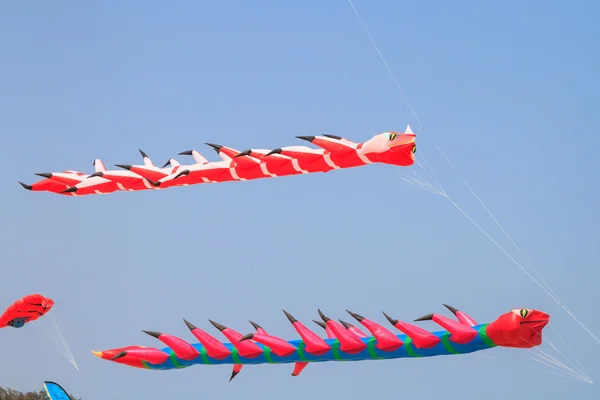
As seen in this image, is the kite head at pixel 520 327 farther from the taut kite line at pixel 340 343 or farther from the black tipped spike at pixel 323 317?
the black tipped spike at pixel 323 317

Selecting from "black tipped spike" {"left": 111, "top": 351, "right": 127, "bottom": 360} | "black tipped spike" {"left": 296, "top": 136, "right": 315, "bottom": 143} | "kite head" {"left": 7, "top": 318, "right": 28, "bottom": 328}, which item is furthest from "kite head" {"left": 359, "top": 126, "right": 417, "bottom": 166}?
"kite head" {"left": 7, "top": 318, "right": 28, "bottom": 328}

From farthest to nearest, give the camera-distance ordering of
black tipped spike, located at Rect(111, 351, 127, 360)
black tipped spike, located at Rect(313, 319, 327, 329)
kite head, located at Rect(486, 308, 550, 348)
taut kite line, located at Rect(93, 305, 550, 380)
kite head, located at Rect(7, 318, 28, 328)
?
kite head, located at Rect(7, 318, 28, 328) < black tipped spike, located at Rect(111, 351, 127, 360) < black tipped spike, located at Rect(313, 319, 327, 329) < taut kite line, located at Rect(93, 305, 550, 380) < kite head, located at Rect(486, 308, 550, 348)

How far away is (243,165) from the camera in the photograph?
93.1ft

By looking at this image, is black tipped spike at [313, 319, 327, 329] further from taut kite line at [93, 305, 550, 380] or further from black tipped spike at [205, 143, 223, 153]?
black tipped spike at [205, 143, 223, 153]

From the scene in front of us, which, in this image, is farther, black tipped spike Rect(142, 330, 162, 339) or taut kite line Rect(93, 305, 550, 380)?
black tipped spike Rect(142, 330, 162, 339)

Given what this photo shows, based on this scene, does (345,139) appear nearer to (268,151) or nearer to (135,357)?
(268,151)

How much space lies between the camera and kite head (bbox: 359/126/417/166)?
83.9ft

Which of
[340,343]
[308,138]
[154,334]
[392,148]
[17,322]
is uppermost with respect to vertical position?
[308,138]

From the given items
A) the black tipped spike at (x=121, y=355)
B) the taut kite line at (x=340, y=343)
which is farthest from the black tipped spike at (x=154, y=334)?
the black tipped spike at (x=121, y=355)

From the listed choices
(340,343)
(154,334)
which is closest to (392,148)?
(340,343)

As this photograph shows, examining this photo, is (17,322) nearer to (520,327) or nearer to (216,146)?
(216,146)

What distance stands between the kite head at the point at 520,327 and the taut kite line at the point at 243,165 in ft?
11.7

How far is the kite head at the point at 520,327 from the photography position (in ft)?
79.3

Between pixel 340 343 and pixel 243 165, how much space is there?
171 inches
